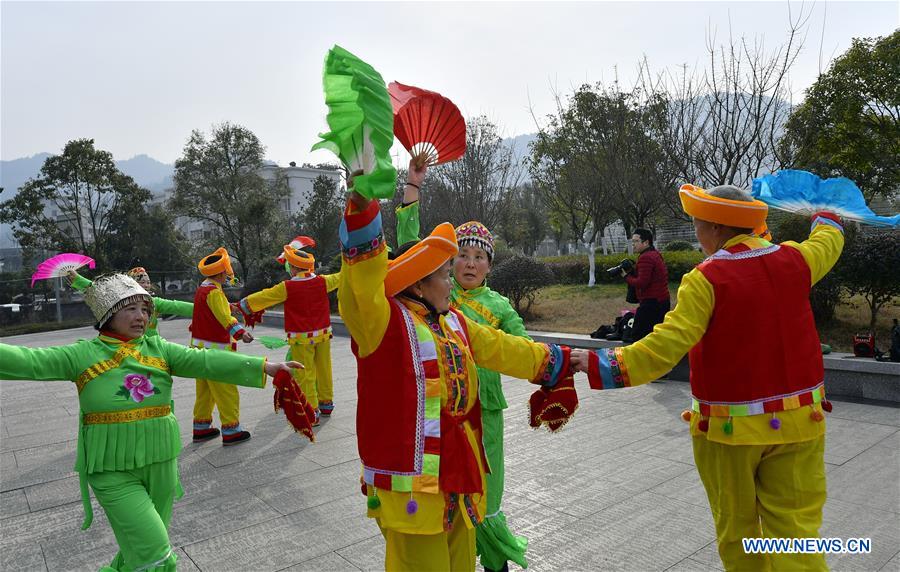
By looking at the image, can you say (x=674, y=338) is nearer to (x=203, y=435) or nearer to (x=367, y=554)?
(x=367, y=554)

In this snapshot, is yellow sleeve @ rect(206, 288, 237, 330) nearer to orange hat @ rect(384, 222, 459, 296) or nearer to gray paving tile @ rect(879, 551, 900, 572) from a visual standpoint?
orange hat @ rect(384, 222, 459, 296)

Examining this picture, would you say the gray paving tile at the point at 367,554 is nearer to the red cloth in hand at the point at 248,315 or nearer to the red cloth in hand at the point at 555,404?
the red cloth in hand at the point at 555,404

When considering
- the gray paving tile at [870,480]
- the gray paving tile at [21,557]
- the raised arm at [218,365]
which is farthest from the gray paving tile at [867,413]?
the gray paving tile at [21,557]

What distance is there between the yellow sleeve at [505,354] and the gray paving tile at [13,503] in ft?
13.6

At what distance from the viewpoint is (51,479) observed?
212 inches

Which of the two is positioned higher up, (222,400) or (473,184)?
(473,184)

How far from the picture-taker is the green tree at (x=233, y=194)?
91.6 ft

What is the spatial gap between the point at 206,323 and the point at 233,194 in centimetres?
2390

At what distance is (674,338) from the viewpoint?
2664mm

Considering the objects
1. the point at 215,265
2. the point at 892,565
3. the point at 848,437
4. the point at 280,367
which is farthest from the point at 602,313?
the point at 280,367

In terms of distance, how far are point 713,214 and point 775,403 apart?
0.89m

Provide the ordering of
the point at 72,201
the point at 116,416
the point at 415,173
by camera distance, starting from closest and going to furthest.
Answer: the point at 116,416 → the point at 415,173 → the point at 72,201

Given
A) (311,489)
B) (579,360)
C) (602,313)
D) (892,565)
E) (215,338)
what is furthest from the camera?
(602,313)

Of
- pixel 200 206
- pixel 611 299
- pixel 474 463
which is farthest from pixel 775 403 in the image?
pixel 200 206
